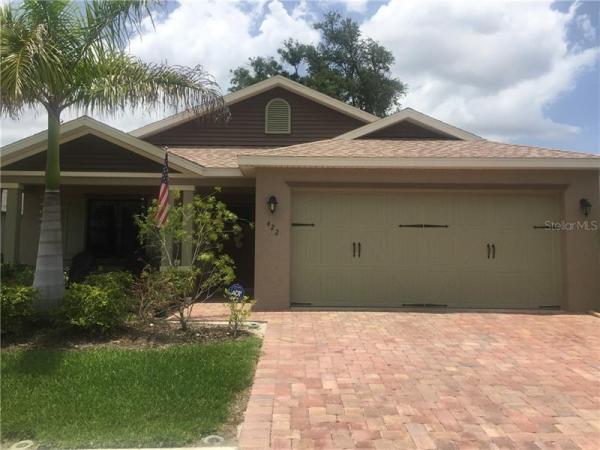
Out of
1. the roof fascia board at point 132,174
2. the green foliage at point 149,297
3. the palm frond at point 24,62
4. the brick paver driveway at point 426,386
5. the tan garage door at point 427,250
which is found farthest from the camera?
the roof fascia board at point 132,174

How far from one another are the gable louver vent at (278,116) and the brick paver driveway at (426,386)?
7717 millimetres

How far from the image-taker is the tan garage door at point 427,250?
377 inches

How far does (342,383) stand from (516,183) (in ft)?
20.8

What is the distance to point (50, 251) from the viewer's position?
6.82 metres

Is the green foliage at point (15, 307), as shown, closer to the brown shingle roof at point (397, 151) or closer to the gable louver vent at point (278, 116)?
the brown shingle roof at point (397, 151)

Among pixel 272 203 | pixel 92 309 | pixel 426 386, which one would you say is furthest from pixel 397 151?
pixel 92 309

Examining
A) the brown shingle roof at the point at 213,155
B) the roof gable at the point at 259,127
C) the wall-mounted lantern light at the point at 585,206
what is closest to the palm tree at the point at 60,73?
the brown shingle roof at the point at 213,155

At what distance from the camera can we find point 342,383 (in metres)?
5.02

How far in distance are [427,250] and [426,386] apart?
4.95 m

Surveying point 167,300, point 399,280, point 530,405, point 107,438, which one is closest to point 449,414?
point 530,405

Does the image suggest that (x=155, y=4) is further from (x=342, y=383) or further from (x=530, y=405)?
(x=530, y=405)

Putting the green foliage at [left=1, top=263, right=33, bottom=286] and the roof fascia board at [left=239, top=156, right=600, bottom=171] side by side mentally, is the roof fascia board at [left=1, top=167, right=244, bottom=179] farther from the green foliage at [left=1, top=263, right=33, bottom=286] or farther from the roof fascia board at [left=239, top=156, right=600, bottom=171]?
the green foliage at [left=1, top=263, right=33, bottom=286]

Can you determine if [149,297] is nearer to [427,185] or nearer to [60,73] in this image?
[60,73]

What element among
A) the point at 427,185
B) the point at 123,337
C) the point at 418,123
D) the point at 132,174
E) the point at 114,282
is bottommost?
the point at 123,337
